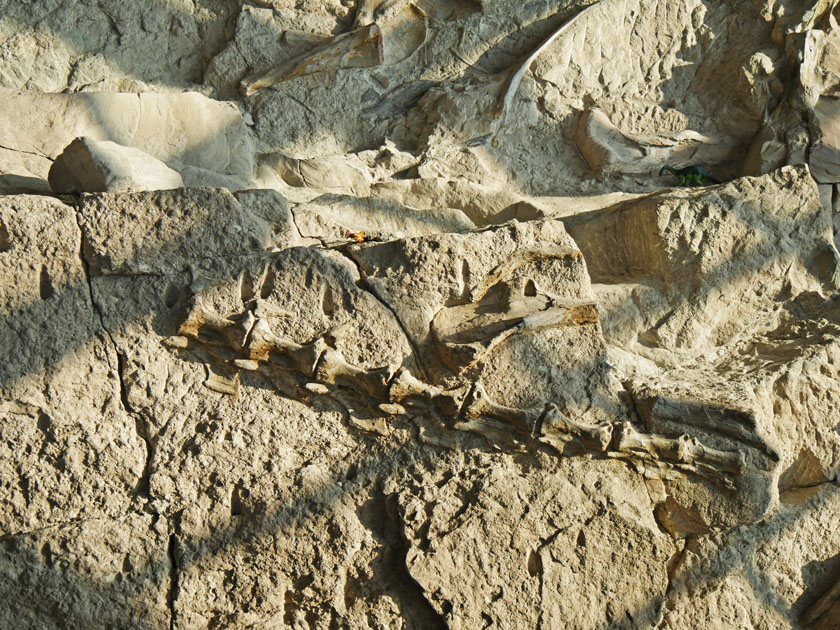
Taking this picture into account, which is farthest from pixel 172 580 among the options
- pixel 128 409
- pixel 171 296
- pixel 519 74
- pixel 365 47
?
pixel 519 74

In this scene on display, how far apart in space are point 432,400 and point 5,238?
1210 millimetres

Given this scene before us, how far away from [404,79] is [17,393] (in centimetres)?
209

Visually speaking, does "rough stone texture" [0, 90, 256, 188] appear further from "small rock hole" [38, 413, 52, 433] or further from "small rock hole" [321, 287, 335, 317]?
"small rock hole" [38, 413, 52, 433]

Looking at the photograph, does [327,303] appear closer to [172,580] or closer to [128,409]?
[128,409]

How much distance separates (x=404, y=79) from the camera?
11.9 ft

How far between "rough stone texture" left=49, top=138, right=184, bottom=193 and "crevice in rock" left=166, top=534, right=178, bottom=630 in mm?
1008

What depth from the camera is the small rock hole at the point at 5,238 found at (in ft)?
7.50

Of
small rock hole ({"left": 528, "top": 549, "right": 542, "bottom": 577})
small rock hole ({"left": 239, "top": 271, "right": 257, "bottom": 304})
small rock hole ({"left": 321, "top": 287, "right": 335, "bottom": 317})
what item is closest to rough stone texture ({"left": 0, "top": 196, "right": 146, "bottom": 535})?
small rock hole ({"left": 239, "top": 271, "right": 257, "bottom": 304})

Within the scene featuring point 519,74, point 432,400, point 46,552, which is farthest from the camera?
point 519,74

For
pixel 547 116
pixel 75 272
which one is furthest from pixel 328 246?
pixel 547 116

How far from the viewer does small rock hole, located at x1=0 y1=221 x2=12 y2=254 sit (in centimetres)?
229

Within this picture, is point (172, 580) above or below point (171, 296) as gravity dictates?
below

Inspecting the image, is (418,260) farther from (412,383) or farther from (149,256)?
(149,256)

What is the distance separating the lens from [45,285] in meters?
2.29
